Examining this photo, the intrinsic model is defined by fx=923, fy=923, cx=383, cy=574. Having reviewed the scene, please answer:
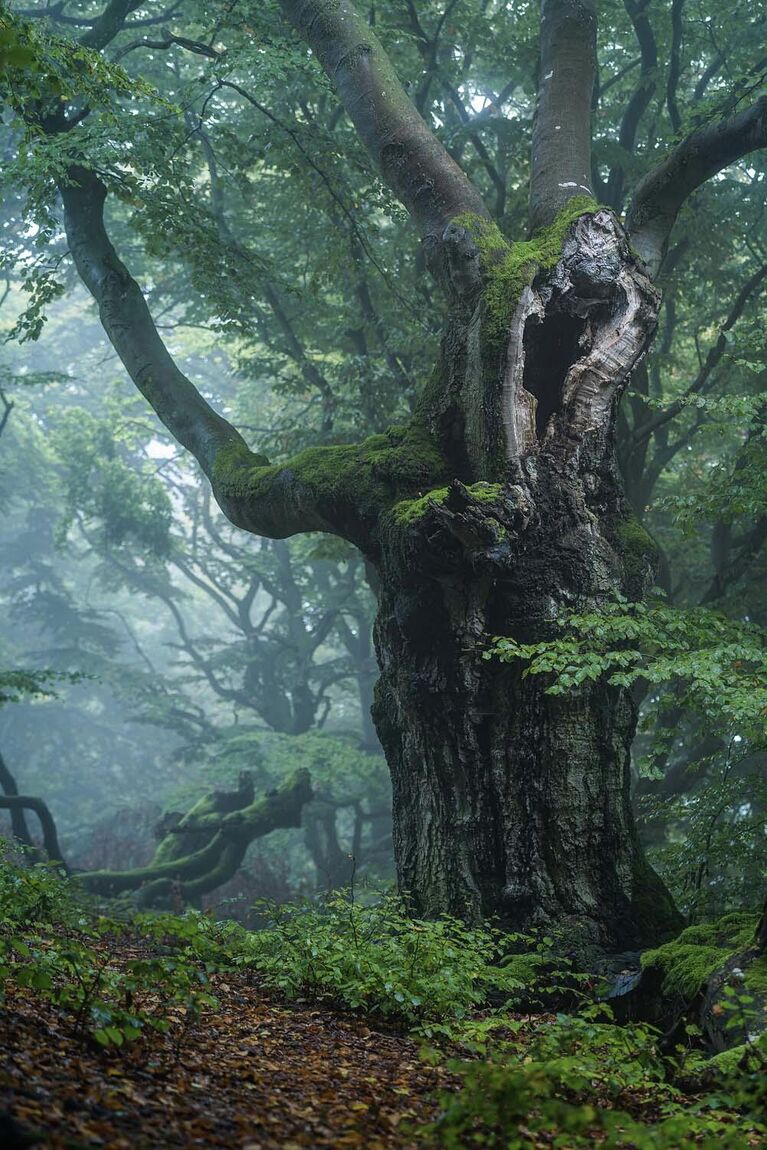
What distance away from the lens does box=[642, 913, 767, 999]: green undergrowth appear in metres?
4.48

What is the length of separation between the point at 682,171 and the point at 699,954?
18.2 feet

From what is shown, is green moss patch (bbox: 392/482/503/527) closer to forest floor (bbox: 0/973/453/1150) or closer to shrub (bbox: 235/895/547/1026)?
shrub (bbox: 235/895/547/1026)

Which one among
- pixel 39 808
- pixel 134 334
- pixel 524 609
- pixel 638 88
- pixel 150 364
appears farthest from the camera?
pixel 39 808

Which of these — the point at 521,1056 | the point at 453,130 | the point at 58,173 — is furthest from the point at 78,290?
the point at 521,1056

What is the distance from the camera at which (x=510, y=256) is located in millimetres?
6371

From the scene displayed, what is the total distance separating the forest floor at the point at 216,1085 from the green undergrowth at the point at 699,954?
4.54 ft

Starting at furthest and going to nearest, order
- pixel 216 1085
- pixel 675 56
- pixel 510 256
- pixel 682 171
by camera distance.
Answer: pixel 675 56, pixel 682 171, pixel 510 256, pixel 216 1085

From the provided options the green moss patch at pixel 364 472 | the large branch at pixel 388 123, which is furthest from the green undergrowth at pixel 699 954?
the large branch at pixel 388 123

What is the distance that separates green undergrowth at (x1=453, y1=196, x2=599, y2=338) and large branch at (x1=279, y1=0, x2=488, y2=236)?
0.38m

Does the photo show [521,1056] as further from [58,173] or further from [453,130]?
[453,130]

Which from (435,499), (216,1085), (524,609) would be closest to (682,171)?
(435,499)

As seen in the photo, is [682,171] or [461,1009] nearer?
[461,1009]

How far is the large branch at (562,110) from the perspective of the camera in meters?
7.06

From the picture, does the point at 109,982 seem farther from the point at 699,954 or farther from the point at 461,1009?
the point at 699,954
